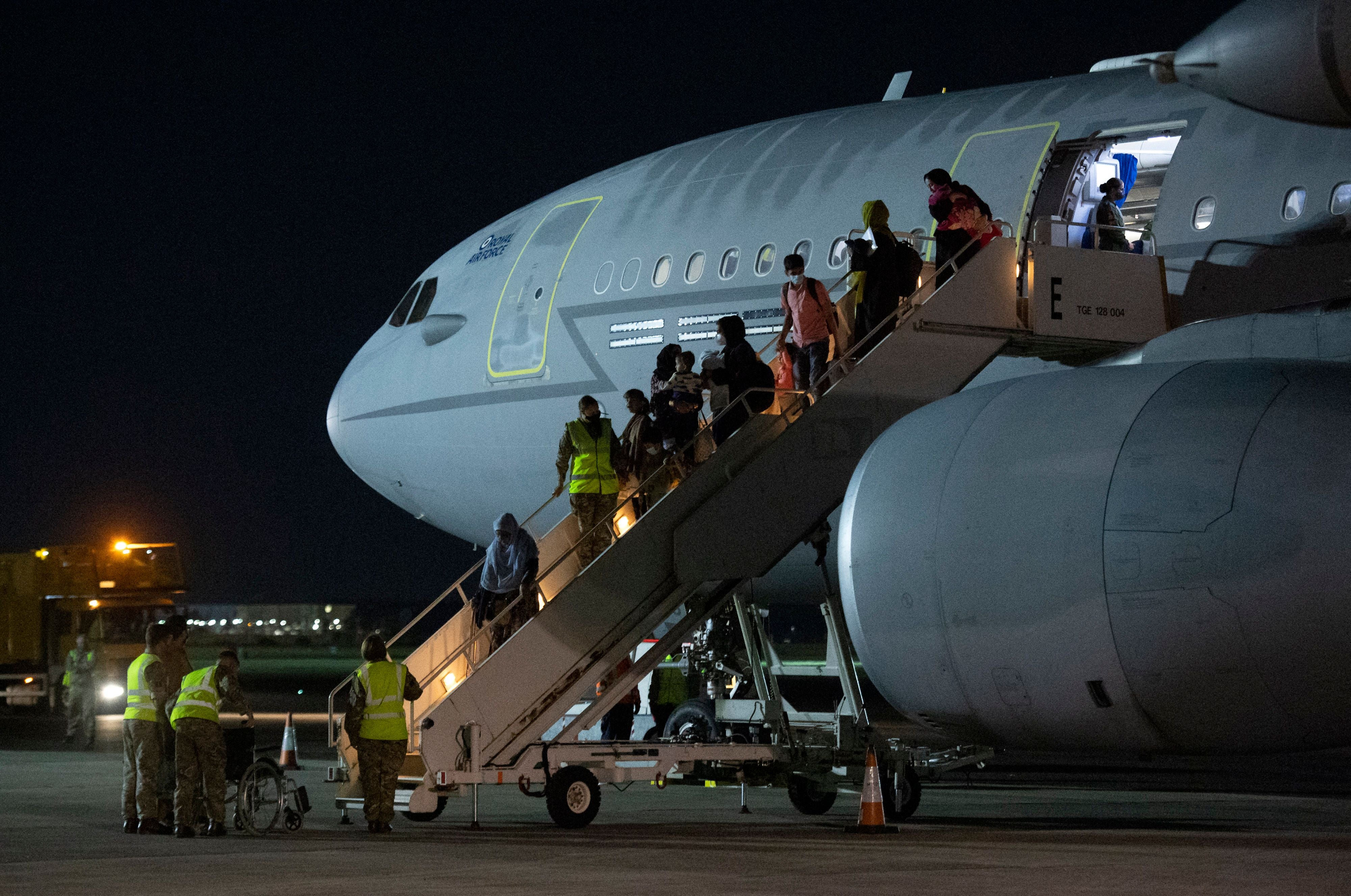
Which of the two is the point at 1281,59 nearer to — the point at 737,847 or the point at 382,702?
the point at 737,847

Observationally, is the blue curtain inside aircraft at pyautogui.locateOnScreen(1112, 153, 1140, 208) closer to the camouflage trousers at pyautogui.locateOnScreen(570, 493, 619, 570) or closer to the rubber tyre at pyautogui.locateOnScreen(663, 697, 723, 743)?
the camouflage trousers at pyautogui.locateOnScreen(570, 493, 619, 570)

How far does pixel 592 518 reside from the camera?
50.6 feet

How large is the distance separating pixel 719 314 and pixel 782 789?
4742 millimetres

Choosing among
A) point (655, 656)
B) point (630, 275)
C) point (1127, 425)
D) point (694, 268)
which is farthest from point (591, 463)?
point (1127, 425)

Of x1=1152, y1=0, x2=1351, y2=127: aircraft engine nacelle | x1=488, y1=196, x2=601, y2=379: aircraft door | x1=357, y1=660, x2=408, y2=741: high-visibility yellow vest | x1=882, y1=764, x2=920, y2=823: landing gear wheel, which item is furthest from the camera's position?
x1=488, y1=196, x2=601, y2=379: aircraft door

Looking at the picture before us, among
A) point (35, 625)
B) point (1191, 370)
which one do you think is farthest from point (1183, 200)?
point (35, 625)

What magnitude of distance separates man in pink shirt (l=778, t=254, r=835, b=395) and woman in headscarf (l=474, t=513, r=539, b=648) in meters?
2.54

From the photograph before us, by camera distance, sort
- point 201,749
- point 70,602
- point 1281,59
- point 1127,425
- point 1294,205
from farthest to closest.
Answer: point 70,602
point 1294,205
point 201,749
point 1127,425
point 1281,59

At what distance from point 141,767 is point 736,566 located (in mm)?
4737

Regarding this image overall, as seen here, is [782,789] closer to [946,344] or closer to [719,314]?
[719,314]

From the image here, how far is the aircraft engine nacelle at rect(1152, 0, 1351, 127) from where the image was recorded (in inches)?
385

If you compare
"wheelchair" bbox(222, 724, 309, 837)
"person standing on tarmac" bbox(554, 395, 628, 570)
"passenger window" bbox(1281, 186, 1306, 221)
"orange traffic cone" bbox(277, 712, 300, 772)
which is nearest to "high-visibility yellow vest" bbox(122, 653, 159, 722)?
"wheelchair" bbox(222, 724, 309, 837)

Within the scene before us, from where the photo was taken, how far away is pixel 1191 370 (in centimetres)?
1111

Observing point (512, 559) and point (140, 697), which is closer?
point (140, 697)
